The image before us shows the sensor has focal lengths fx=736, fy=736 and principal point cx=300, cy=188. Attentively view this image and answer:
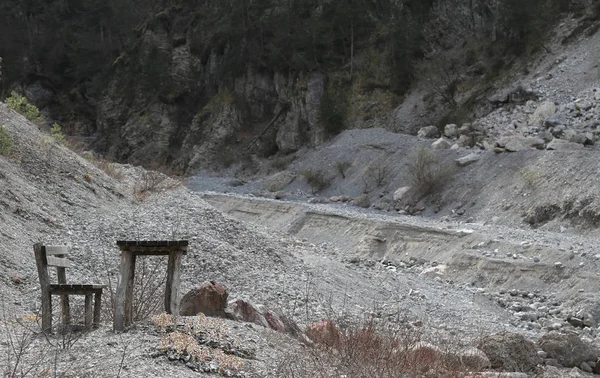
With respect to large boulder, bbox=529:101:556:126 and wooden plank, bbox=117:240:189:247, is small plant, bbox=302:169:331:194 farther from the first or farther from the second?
wooden plank, bbox=117:240:189:247

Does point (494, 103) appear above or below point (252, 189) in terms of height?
above

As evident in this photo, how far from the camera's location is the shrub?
97.7 ft

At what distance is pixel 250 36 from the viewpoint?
181ft

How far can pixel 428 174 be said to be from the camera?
30.0 meters

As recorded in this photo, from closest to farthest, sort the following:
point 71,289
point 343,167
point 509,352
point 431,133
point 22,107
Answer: point 71,289, point 509,352, point 22,107, point 431,133, point 343,167

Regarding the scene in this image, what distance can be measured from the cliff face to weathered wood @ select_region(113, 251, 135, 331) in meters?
31.4

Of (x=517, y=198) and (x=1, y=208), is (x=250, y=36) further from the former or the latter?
(x=1, y=208)

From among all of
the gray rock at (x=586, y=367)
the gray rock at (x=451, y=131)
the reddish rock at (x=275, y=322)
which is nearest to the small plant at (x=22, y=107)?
the reddish rock at (x=275, y=322)

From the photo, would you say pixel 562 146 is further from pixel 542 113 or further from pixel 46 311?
pixel 46 311

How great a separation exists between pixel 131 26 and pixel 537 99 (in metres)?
45.0

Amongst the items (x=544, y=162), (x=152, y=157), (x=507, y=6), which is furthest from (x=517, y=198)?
(x=152, y=157)

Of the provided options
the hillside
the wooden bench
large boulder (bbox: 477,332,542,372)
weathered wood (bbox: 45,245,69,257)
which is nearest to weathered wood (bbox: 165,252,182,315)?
the hillside

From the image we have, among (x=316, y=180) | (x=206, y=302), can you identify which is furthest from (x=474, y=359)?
(x=316, y=180)

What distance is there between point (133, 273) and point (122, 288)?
203mm
